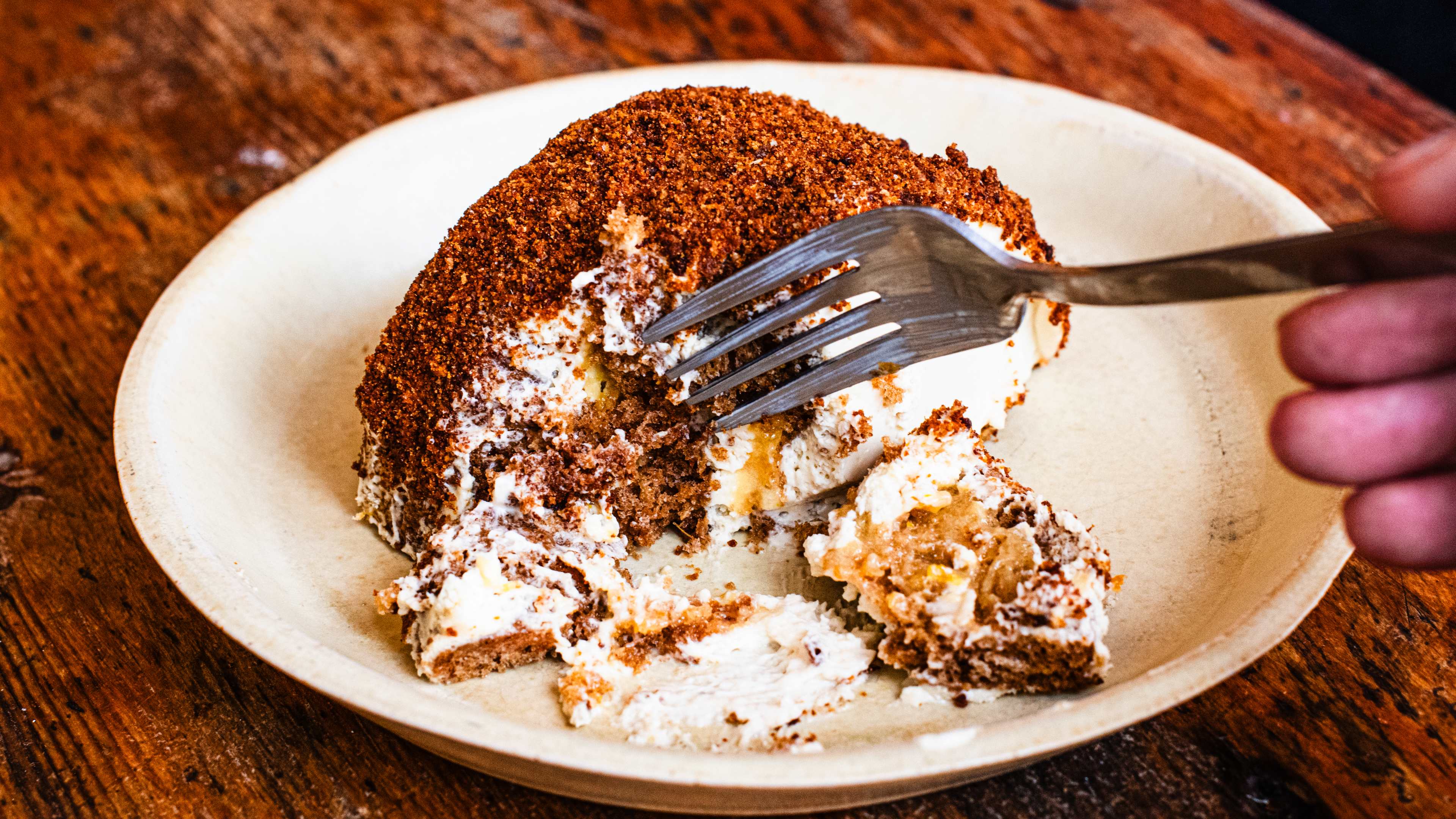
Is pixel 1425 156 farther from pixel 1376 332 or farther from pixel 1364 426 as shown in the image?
pixel 1364 426

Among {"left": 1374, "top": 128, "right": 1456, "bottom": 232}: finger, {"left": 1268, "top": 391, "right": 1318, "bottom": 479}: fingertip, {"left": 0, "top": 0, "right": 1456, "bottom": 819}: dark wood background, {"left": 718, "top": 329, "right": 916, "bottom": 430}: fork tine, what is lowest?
{"left": 0, "top": 0, "right": 1456, "bottom": 819}: dark wood background

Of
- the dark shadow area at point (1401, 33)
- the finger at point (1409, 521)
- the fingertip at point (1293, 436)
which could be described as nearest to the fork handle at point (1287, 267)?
the fingertip at point (1293, 436)

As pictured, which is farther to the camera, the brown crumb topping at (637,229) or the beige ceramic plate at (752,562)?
the brown crumb topping at (637,229)

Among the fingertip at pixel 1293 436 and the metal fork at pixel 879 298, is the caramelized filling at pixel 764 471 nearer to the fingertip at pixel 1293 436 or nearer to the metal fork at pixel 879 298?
the metal fork at pixel 879 298

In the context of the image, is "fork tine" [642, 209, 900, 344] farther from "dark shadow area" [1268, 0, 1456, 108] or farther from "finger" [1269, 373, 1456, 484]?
"dark shadow area" [1268, 0, 1456, 108]

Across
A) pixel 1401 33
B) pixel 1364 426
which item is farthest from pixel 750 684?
pixel 1401 33

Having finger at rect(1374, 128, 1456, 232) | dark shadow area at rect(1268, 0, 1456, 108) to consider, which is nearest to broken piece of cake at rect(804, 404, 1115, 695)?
finger at rect(1374, 128, 1456, 232)

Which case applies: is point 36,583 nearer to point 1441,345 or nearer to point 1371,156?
point 1441,345
